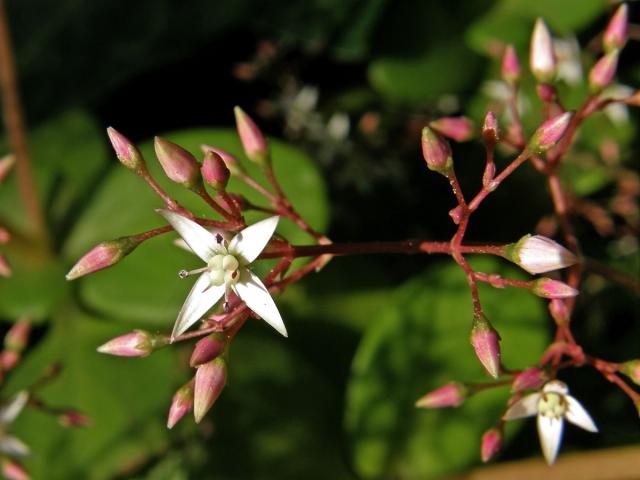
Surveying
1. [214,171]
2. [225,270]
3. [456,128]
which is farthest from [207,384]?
[456,128]

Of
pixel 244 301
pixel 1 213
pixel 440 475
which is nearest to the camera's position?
pixel 244 301

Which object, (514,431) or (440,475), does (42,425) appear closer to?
(440,475)

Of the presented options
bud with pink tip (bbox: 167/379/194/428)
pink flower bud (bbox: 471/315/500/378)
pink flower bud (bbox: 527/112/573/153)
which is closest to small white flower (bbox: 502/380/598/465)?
pink flower bud (bbox: 471/315/500/378)

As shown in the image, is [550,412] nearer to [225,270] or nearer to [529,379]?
[529,379]

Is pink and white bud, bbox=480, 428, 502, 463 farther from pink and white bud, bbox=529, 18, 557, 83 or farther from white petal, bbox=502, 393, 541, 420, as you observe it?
pink and white bud, bbox=529, 18, 557, 83

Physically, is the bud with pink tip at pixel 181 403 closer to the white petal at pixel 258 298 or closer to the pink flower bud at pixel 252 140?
→ the white petal at pixel 258 298

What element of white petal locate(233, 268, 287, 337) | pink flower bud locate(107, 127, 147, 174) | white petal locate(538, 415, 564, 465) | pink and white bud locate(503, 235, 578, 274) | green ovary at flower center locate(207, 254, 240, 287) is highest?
pink flower bud locate(107, 127, 147, 174)

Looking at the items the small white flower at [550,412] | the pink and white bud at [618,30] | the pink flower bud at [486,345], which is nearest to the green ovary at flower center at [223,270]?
the pink flower bud at [486,345]

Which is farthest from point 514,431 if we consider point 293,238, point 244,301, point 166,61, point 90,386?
point 166,61
